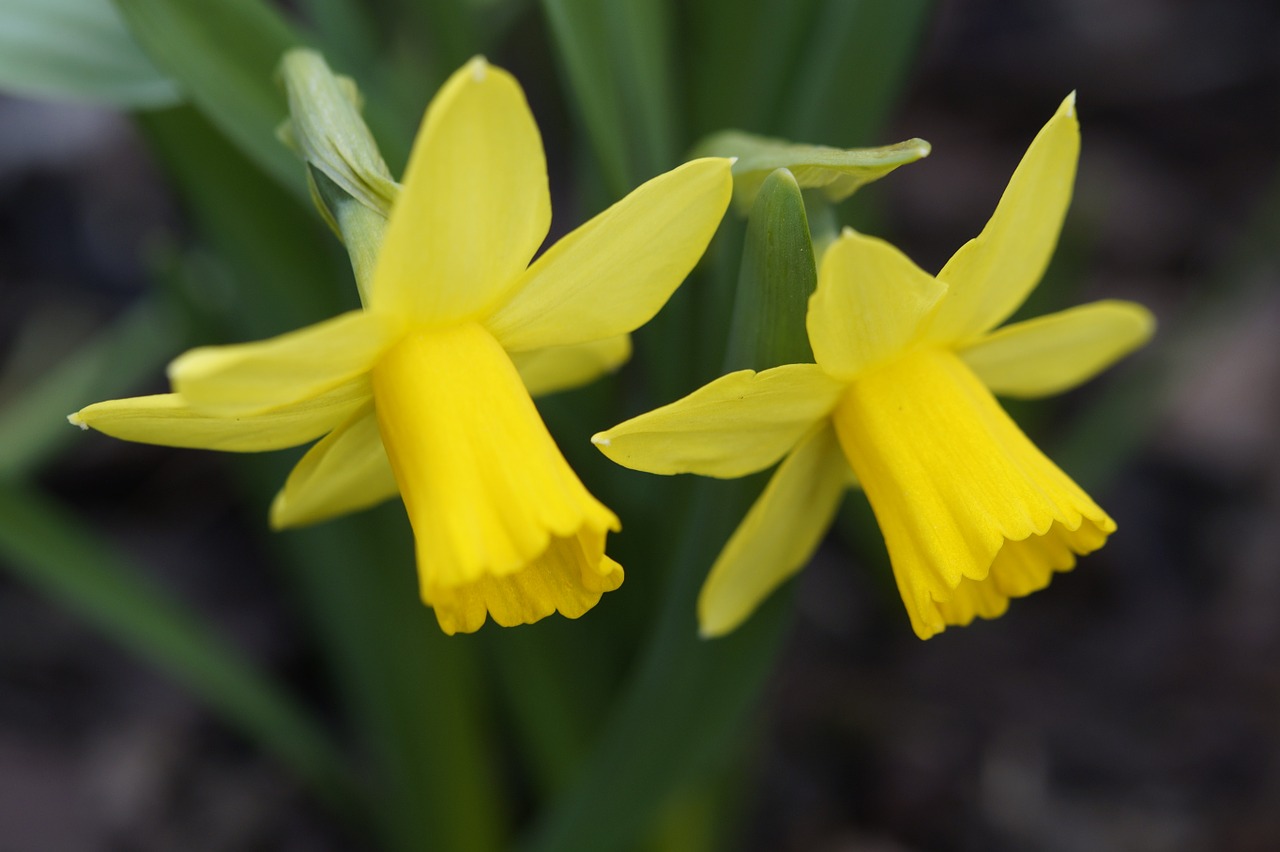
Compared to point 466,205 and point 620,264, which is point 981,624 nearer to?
point 620,264

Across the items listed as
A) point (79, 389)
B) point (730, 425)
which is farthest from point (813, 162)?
point (79, 389)

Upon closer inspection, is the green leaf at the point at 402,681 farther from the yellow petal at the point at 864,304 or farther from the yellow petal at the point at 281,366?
the yellow petal at the point at 864,304

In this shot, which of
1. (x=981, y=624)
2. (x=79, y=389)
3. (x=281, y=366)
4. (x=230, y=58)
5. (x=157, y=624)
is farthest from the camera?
(x=981, y=624)

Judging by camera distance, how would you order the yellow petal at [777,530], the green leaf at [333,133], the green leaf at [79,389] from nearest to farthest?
the green leaf at [333,133]
the yellow petal at [777,530]
the green leaf at [79,389]

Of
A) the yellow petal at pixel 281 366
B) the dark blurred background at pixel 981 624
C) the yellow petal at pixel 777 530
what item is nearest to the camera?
the yellow petal at pixel 281 366

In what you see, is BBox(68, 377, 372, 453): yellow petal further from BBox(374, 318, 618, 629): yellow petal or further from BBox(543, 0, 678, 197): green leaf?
BBox(543, 0, 678, 197): green leaf

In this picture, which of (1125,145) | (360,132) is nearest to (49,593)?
(360,132)

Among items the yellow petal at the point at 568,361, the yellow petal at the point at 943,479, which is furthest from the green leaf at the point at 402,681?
the yellow petal at the point at 943,479
